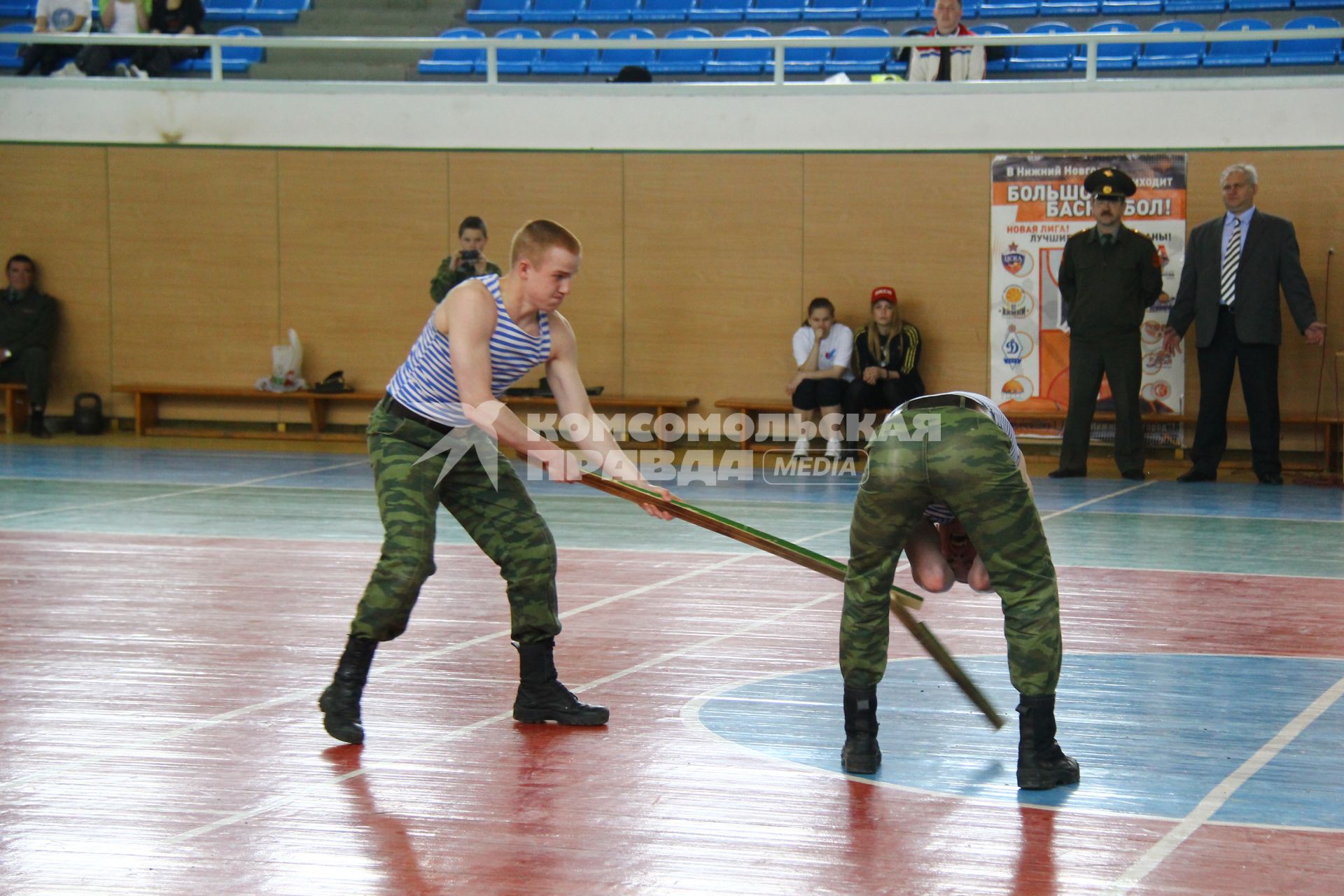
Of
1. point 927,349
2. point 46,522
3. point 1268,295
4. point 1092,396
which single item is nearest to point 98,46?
point 46,522

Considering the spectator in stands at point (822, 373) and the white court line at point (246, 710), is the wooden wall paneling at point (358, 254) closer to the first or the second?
the spectator in stands at point (822, 373)

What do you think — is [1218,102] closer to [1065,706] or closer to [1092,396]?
[1092,396]

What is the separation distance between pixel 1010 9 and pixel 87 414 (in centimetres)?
1002

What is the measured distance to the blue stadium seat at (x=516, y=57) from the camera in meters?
16.0

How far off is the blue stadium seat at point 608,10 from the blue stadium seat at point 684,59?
2.99 feet

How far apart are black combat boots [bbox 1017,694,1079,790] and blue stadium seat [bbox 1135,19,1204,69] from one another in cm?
1149

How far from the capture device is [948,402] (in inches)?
168

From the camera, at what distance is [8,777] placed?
434 cm

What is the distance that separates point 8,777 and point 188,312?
1100 cm

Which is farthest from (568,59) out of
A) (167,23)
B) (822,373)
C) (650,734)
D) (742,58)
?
(650,734)

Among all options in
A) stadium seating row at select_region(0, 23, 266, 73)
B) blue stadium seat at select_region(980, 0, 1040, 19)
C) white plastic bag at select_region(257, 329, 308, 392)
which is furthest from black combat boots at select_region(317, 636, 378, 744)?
blue stadium seat at select_region(980, 0, 1040, 19)

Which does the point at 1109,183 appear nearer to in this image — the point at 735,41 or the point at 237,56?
the point at 735,41

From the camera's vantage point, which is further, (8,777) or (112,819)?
(8,777)

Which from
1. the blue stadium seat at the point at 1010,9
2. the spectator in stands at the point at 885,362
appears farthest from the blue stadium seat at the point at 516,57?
the spectator in stands at the point at 885,362
